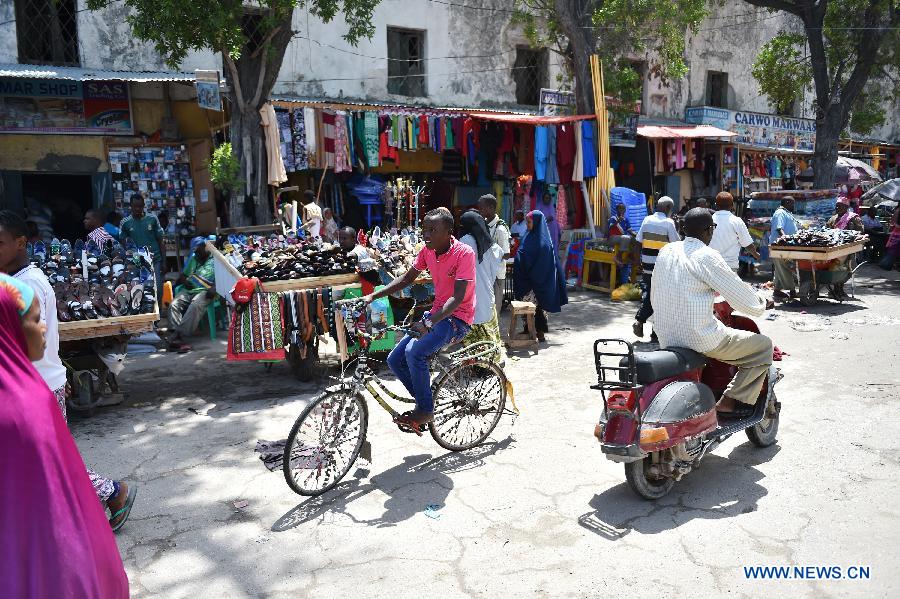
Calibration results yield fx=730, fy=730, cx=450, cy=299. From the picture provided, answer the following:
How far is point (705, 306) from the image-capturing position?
181 inches

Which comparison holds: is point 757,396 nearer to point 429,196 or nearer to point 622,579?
point 622,579

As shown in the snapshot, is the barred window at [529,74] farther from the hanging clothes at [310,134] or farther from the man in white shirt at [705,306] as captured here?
the man in white shirt at [705,306]

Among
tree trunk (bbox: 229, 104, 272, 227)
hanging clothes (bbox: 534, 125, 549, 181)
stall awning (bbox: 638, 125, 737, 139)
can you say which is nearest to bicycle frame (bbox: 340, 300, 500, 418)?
tree trunk (bbox: 229, 104, 272, 227)

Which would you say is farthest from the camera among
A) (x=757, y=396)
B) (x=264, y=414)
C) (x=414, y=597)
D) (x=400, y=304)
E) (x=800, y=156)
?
(x=800, y=156)

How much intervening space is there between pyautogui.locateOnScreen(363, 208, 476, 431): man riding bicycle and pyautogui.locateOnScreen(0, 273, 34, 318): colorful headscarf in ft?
8.86

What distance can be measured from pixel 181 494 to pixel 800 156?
2224 cm

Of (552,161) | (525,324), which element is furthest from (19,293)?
(552,161)

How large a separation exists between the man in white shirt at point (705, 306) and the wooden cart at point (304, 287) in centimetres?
383

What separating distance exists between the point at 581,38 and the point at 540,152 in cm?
258

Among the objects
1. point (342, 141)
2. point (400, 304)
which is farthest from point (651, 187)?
point (400, 304)

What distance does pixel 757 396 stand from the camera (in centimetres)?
496

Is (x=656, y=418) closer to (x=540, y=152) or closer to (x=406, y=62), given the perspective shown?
(x=540, y=152)

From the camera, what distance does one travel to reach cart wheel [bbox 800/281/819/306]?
11.1 m

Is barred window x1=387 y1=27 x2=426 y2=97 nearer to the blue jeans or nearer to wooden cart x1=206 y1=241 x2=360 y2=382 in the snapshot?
wooden cart x1=206 y1=241 x2=360 y2=382
